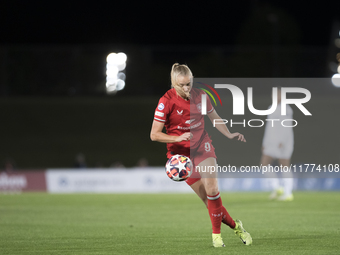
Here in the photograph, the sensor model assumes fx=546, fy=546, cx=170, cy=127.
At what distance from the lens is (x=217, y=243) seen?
276 inches

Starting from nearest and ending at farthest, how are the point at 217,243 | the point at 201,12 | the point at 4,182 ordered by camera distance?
the point at 217,243
the point at 4,182
the point at 201,12

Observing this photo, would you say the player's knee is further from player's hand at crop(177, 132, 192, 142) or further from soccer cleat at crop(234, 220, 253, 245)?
player's hand at crop(177, 132, 192, 142)

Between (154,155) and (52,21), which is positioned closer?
(154,155)

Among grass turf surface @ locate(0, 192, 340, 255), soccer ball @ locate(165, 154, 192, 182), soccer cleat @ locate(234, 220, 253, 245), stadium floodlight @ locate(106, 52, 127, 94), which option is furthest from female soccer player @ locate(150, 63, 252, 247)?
stadium floodlight @ locate(106, 52, 127, 94)

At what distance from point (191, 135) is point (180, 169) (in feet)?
1.48

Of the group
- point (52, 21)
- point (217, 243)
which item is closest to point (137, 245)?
point (217, 243)

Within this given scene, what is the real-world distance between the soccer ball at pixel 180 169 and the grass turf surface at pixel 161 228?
2.98 ft

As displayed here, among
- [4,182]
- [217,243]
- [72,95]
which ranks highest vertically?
[72,95]

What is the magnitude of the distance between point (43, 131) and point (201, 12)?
16.8 meters

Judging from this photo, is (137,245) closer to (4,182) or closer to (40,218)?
(40,218)

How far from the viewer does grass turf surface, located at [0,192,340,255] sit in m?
6.97

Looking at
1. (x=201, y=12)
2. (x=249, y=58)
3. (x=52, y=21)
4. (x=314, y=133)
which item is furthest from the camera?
(x=201, y=12)

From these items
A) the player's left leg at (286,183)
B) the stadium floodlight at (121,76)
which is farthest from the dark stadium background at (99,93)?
the player's left leg at (286,183)

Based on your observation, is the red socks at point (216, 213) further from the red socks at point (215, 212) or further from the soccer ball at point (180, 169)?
the soccer ball at point (180, 169)
